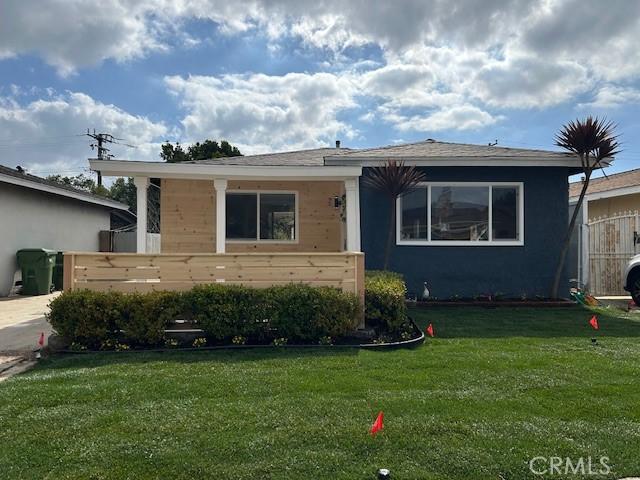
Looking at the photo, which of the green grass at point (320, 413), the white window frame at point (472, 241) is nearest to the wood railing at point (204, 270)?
the green grass at point (320, 413)

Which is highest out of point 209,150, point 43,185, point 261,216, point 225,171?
point 209,150

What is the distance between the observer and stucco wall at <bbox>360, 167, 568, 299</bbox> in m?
10.0

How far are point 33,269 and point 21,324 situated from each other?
18.4 feet

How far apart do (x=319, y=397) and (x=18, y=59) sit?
47.2 ft

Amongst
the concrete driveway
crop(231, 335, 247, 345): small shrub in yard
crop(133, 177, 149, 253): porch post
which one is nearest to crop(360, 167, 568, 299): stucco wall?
crop(133, 177, 149, 253): porch post

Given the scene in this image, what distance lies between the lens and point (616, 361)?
17.0 ft

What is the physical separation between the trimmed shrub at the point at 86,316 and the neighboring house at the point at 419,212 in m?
3.29

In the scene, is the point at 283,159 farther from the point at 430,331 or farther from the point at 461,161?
the point at 430,331

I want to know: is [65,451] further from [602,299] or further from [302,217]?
[602,299]

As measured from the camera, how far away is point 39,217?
14156 mm

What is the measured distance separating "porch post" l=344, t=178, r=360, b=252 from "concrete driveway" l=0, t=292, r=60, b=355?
5.33m

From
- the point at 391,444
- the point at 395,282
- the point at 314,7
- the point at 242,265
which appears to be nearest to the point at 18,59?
the point at 314,7

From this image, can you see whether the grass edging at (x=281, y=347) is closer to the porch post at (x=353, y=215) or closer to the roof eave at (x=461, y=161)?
the porch post at (x=353, y=215)

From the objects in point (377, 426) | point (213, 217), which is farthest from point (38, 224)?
point (377, 426)
